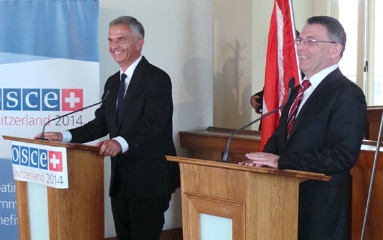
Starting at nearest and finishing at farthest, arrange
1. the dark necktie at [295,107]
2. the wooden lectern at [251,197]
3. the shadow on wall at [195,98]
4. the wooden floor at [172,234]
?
the wooden lectern at [251,197] → the dark necktie at [295,107] → the wooden floor at [172,234] → the shadow on wall at [195,98]

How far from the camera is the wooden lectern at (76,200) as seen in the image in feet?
9.05

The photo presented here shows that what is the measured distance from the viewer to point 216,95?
6.62 meters

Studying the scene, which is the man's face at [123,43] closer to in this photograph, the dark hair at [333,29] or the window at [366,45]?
the dark hair at [333,29]

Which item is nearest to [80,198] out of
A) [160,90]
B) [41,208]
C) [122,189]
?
[41,208]

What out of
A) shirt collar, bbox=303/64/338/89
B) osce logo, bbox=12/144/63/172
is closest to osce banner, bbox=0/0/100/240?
osce logo, bbox=12/144/63/172

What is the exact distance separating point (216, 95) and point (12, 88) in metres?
2.97

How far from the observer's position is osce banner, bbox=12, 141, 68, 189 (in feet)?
8.92

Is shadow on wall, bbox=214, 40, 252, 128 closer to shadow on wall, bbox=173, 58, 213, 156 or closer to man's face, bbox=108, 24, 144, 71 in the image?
shadow on wall, bbox=173, 58, 213, 156

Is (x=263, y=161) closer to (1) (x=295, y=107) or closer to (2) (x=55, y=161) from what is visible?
(1) (x=295, y=107)

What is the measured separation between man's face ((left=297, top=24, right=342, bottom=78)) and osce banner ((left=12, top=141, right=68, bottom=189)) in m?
1.08

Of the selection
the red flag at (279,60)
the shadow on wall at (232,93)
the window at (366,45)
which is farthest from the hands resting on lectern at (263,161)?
the window at (366,45)

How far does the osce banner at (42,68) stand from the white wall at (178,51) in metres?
0.34

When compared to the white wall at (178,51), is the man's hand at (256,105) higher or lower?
lower

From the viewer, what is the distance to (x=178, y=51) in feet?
15.6
